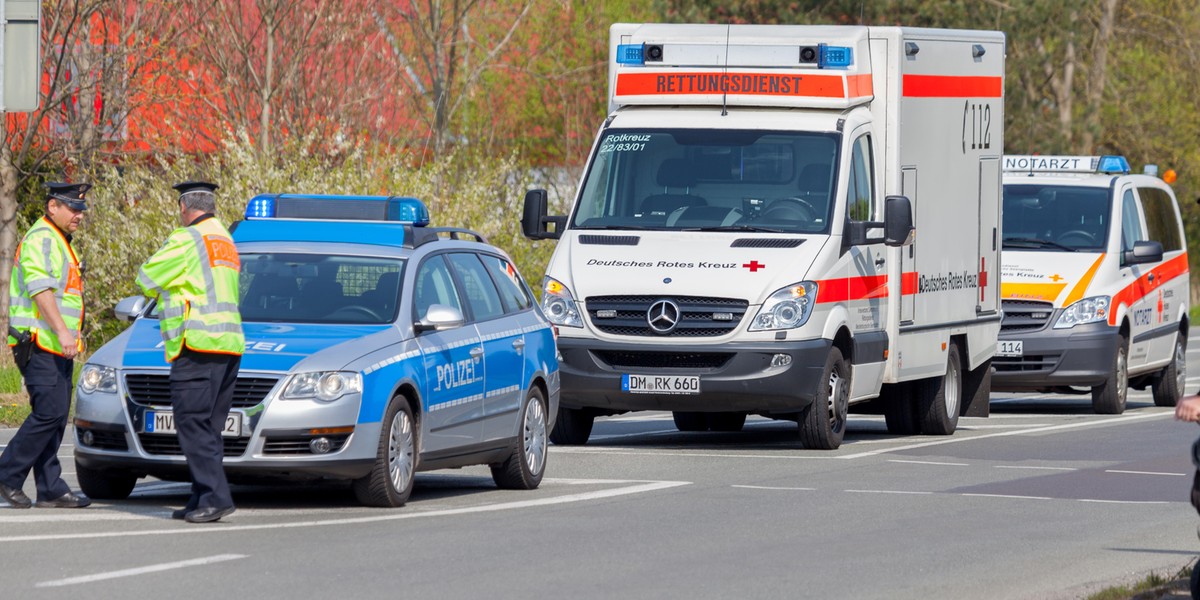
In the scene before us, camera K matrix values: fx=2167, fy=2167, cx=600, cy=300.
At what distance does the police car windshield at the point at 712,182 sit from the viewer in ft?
51.0

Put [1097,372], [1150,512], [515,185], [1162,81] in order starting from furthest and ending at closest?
1. [1162,81]
2. [515,185]
3. [1097,372]
4. [1150,512]

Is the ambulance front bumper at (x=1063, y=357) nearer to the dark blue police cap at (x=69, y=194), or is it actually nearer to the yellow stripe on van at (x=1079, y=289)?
the yellow stripe on van at (x=1079, y=289)

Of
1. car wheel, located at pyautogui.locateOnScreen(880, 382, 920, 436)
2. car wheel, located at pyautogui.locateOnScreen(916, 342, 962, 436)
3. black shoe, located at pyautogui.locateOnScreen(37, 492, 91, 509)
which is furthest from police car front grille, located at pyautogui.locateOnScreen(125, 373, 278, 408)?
car wheel, located at pyautogui.locateOnScreen(916, 342, 962, 436)

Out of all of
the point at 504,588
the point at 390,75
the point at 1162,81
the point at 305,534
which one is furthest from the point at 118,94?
the point at 1162,81

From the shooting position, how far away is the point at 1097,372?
791 inches

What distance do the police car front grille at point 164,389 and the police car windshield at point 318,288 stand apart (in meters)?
0.85

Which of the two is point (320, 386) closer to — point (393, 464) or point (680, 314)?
point (393, 464)

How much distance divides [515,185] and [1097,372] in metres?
10.4

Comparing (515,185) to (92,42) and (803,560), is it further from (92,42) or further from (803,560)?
(803,560)

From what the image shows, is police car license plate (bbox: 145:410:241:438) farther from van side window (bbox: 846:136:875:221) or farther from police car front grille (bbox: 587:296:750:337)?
van side window (bbox: 846:136:875:221)

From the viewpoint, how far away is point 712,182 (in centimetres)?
1573

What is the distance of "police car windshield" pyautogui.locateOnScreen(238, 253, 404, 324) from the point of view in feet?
38.3

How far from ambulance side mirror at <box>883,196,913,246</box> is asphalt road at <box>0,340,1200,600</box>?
1.56 m

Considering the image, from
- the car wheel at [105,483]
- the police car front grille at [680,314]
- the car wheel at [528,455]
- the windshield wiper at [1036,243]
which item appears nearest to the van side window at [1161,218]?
the windshield wiper at [1036,243]
